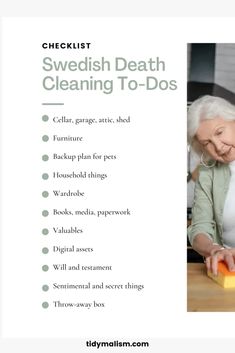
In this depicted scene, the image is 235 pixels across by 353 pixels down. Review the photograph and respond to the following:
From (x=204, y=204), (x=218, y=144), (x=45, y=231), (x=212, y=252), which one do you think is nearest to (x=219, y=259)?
(x=212, y=252)

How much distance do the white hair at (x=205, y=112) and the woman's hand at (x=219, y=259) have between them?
248 mm

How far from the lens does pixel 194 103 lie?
146cm

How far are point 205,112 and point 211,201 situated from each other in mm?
223

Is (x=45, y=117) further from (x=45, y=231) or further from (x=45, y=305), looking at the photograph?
(x=45, y=305)

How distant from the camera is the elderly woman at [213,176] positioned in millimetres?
1487

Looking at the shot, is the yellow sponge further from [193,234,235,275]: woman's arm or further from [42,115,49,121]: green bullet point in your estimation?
[42,115,49,121]: green bullet point

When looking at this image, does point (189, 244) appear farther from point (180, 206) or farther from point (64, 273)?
point (64, 273)

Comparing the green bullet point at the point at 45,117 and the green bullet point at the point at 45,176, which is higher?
the green bullet point at the point at 45,117

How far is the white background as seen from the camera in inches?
55.3


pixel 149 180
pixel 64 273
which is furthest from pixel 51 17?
pixel 64 273

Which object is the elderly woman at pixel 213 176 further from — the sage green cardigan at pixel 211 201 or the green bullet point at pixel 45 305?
the green bullet point at pixel 45 305

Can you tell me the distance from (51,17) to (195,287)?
688mm

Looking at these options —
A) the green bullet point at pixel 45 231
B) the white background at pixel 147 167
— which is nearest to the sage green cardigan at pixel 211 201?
the white background at pixel 147 167

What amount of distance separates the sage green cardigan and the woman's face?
4cm
